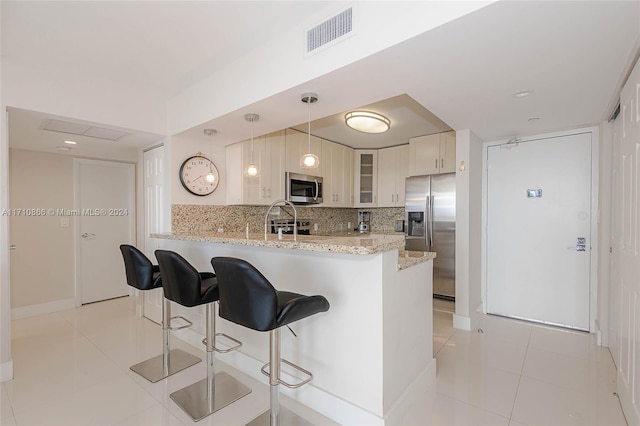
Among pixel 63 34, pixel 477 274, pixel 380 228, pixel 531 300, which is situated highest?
pixel 63 34

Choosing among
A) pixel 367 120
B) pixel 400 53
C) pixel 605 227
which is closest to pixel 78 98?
pixel 367 120

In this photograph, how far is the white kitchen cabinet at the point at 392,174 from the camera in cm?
529

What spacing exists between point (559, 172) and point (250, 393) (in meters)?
3.82

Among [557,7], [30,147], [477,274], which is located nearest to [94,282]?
[30,147]

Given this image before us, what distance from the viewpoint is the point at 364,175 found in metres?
5.73

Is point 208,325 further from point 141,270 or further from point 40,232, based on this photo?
point 40,232

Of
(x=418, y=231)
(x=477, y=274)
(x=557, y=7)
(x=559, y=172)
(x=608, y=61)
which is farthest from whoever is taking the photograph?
(x=418, y=231)

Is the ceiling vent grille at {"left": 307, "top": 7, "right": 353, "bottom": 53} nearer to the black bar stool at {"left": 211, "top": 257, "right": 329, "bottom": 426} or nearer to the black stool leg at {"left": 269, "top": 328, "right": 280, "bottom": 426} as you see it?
the black bar stool at {"left": 211, "top": 257, "right": 329, "bottom": 426}

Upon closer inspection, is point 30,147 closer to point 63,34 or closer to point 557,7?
point 63,34

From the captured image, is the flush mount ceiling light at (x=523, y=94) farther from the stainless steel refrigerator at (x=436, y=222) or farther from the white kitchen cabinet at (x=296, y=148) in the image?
the white kitchen cabinet at (x=296, y=148)

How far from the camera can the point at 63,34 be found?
2.23m

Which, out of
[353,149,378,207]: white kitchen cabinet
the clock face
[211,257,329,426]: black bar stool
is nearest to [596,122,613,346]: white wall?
[211,257,329,426]: black bar stool

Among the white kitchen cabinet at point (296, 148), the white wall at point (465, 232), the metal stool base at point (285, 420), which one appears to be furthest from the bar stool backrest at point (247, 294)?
the white kitchen cabinet at point (296, 148)

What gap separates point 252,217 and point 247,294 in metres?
2.76
